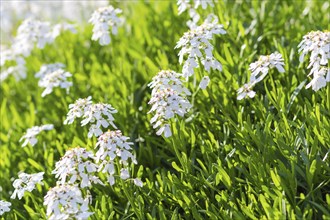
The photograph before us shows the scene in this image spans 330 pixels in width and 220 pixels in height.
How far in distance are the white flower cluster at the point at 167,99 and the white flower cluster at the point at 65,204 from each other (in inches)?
26.1

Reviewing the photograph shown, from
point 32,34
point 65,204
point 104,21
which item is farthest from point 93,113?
point 32,34

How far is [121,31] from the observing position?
6.34 m

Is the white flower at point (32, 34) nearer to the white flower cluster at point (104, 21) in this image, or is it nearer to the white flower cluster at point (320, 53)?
the white flower cluster at point (104, 21)

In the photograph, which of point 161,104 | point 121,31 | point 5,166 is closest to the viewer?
point 161,104

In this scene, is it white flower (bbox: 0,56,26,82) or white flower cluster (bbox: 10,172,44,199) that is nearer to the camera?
white flower cluster (bbox: 10,172,44,199)

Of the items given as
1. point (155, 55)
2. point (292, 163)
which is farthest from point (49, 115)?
point (292, 163)

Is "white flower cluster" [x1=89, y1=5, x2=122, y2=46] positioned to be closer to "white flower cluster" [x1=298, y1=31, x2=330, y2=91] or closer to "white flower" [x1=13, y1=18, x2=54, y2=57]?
"white flower" [x1=13, y1=18, x2=54, y2=57]

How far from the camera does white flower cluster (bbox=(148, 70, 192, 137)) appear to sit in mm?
3586

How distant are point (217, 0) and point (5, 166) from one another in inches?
94.0

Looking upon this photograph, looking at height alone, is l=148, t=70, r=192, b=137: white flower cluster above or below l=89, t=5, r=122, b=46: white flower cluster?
below

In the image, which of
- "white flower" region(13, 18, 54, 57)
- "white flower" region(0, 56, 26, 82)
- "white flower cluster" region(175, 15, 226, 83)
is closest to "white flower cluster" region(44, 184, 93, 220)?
"white flower cluster" region(175, 15, 226, 83)

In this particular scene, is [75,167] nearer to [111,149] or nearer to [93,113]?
[111,149]

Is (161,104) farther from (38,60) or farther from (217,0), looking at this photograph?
(38,60)

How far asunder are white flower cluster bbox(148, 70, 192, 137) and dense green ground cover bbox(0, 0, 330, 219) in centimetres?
35
